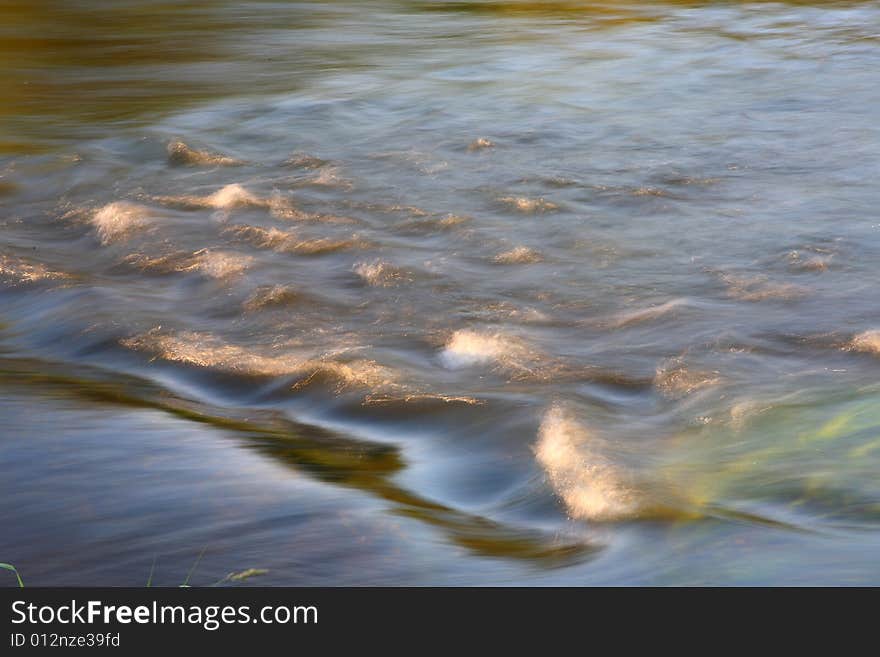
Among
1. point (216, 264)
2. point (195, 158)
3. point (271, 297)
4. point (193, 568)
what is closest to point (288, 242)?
point (216, 264)

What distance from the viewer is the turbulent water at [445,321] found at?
366 centimetres

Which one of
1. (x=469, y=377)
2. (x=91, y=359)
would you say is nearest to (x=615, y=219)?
(x=469, y=377)

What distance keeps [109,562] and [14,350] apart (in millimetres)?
2308

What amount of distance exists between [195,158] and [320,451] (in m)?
5.21

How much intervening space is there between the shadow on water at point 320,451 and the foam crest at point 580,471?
0.68 ft

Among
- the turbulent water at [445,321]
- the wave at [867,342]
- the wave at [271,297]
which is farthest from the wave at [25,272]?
the wave at [867,342]

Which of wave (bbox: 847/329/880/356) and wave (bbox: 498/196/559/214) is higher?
wave (bbox: 498/196/559/214)

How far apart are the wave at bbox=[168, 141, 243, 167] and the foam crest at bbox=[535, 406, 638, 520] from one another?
16.3 ft

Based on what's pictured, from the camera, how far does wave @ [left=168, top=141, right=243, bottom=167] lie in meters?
9.13

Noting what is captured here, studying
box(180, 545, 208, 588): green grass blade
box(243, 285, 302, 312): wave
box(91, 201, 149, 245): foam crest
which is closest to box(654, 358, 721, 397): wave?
box(243, 285, 302, 312): wave

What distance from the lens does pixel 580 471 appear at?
13.5ft

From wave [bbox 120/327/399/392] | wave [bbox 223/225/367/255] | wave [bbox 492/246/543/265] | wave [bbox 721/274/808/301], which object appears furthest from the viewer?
wave [bbox 223/225/367/255]

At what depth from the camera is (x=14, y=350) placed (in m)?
5.53

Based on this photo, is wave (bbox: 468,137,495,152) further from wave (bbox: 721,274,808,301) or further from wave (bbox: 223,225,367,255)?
wave (bbox: 721,274,808,301)
